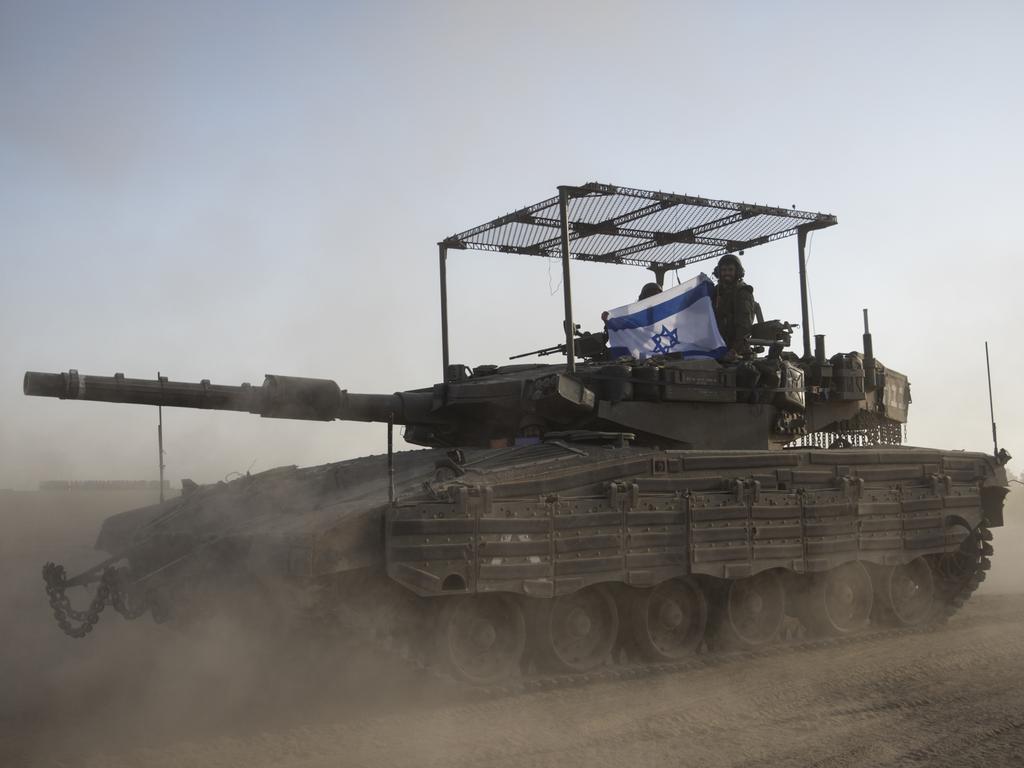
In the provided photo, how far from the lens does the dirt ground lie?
24.0 ft

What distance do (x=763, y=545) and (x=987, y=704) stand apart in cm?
251

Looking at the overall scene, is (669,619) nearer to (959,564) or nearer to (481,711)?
(481,711)

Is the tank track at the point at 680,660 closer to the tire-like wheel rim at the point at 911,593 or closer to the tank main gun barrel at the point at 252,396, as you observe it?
the tire-like wheel rim at the point at 911,593

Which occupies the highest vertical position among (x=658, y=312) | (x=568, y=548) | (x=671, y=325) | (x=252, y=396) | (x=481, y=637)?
(x=658, y=312)

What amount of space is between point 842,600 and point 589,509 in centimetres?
396

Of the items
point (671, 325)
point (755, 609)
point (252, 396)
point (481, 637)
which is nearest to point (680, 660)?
point (755, 609)

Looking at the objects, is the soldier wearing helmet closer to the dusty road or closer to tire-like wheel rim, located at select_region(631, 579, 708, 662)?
tire-like wheel rim, located at select_region(631, 579, 708, 662)

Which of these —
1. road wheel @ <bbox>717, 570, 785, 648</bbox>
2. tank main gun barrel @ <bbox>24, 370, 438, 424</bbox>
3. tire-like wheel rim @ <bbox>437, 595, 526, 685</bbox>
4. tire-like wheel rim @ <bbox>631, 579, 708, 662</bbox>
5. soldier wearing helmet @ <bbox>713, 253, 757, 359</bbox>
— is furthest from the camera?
soldier wearing helmet @ <bbox>713, 253, 757, 359</bbox>

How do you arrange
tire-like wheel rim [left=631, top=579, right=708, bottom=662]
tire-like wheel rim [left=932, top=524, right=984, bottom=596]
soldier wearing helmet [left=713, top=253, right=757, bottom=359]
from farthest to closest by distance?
tire-like wheel rim [left=932, top=524, right=984, bottom=596], soldier wearing helmet [left=713, top=253, right=757, bottom=359], tire-like wheel rim [left=631, top=579, right=708, bottom=662]

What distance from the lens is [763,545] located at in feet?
34.6

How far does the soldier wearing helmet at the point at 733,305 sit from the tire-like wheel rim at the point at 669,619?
3047mm

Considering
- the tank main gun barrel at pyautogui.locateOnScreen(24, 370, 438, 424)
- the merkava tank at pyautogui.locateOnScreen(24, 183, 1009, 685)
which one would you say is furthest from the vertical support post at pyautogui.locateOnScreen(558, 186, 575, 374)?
the tank main gun barrel at pyautogui.locateOnScreen(24, 370, 438, 424)

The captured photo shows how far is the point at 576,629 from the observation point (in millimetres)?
9719

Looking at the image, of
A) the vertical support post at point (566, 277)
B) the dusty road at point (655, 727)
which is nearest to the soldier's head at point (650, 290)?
the vertical support post at point (566, 277)
